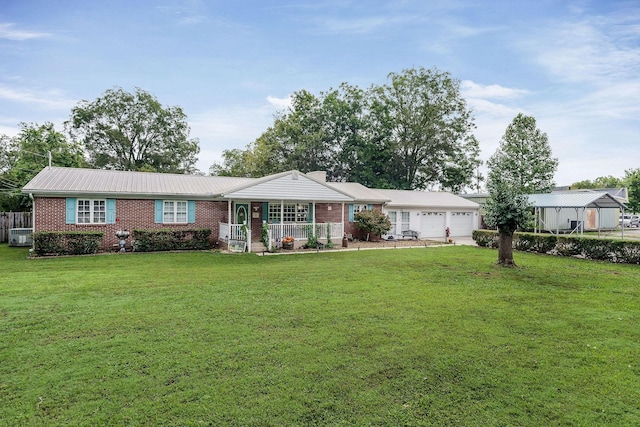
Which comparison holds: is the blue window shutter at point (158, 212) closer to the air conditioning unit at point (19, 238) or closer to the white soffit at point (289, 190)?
the white soffit at point (289, 190)

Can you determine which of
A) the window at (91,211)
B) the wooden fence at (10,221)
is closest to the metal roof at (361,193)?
the window at (91,211)

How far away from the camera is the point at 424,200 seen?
25.5 metres

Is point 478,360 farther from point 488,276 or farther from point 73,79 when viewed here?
point 73,79

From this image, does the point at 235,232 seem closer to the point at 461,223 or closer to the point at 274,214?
the point at 274,214

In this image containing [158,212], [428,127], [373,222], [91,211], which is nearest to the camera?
[91,211]

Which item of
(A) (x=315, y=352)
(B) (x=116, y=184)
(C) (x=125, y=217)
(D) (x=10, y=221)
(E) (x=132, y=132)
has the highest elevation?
(E) (x=132, y=132)

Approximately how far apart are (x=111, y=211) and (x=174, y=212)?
2710 mm

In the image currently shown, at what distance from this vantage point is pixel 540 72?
1848 cm

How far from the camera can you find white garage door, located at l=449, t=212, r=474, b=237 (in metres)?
26.5

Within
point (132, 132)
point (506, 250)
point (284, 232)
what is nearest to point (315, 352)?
point (506, 250)

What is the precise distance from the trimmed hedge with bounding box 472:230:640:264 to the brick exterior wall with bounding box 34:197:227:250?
14912 mm

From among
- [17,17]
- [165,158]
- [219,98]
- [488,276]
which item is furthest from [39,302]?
[165,158]

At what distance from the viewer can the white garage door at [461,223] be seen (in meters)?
26.5

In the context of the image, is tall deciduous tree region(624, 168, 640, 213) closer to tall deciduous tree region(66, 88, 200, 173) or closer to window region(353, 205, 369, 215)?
window region(353, 205, 369, 215)
